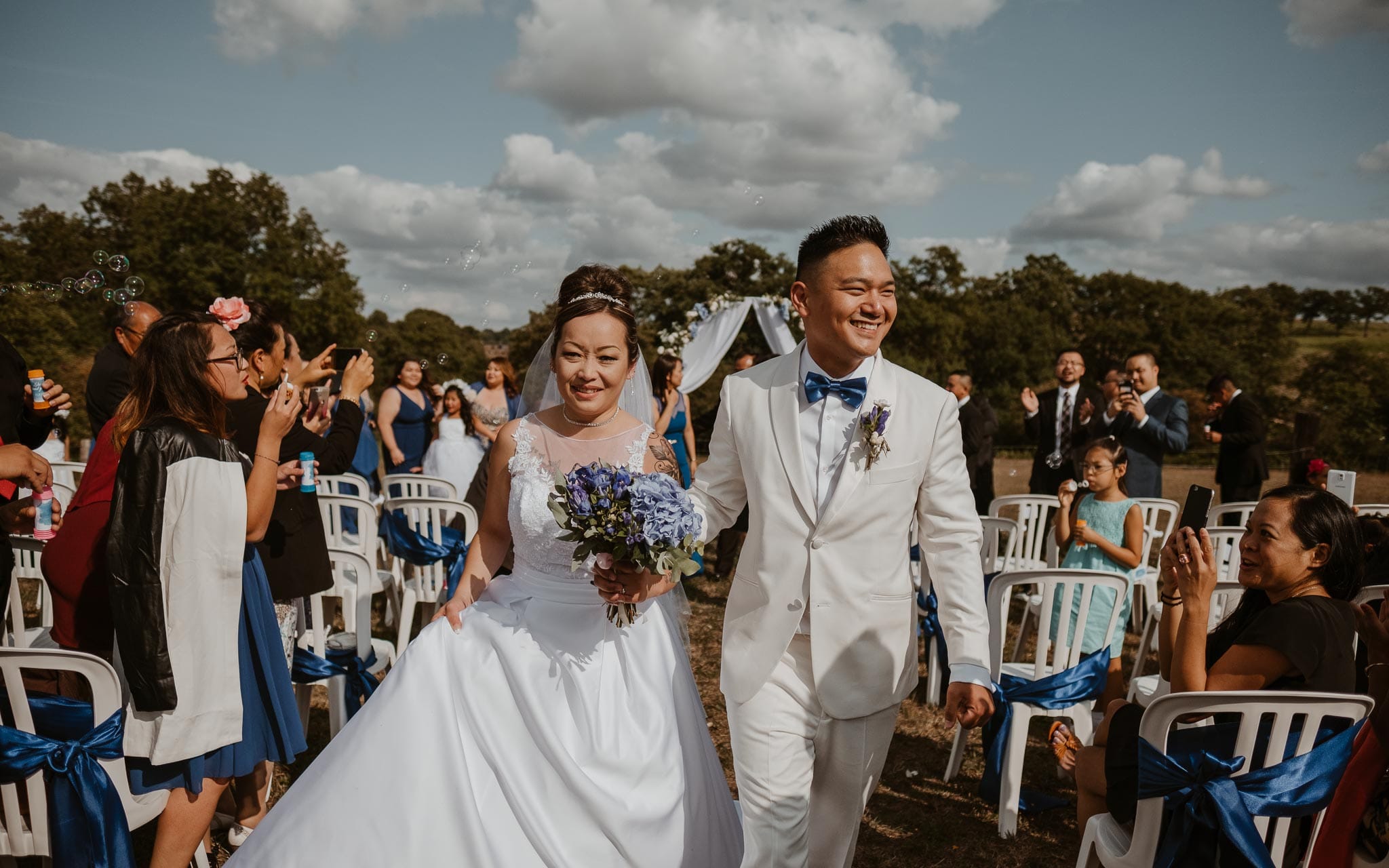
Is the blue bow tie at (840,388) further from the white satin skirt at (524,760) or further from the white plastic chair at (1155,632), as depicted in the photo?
the white plastic chair at (1155,632)

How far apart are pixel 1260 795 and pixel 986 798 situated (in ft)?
6.98

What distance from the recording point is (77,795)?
8.67 ft

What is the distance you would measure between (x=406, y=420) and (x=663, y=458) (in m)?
6.53

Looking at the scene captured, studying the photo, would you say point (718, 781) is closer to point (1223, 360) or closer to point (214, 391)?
point (214, 391)

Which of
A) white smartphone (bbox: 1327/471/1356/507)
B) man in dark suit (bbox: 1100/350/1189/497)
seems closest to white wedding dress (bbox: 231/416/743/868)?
white smartphone (bbox: 1327/471/1356/507)

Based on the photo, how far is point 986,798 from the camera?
173 inches

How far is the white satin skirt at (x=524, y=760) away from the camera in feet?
8.44

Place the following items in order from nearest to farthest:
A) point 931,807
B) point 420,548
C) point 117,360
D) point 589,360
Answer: point 589,360
point 931,807
point 117,360
point 420,548

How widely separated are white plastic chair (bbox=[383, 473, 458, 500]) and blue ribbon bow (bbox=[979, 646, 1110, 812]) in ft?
13.9

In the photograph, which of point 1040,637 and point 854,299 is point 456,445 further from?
point 854,299

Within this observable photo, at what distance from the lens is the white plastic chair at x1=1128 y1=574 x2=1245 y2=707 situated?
354 cm

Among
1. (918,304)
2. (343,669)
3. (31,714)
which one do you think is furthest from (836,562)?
(918,304)

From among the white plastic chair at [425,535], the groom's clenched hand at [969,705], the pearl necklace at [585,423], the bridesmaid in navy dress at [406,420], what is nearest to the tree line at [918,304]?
the bridesmaid in navy dress at [406,420]

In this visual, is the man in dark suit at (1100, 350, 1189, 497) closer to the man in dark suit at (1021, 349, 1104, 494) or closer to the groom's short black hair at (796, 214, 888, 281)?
the man in dark suit at (1021, 349, 1104, 494)
